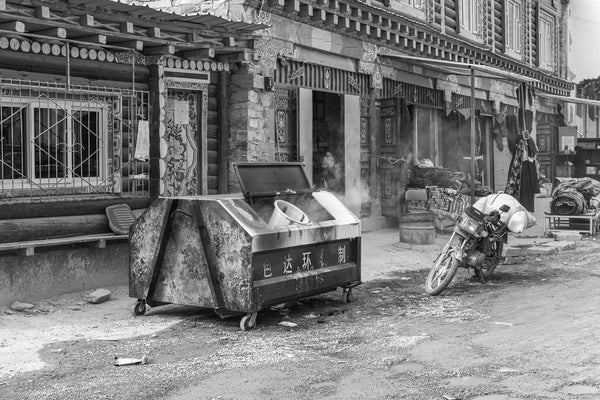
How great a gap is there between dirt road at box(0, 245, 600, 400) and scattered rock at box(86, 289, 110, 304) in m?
0.13

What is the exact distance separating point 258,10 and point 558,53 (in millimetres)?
19866

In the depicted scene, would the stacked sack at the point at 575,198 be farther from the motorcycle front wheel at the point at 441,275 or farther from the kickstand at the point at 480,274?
the motorcycle front wheel at the point at 441,275

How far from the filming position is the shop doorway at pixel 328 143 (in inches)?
607

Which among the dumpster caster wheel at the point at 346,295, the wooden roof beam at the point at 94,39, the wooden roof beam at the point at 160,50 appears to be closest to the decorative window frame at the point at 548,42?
the wooden roof beam at the point at 160,50

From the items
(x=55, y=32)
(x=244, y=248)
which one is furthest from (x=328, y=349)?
(x=55, y=32)

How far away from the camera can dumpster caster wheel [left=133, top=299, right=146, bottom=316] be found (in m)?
A: 8.48

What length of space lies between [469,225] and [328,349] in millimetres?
3903

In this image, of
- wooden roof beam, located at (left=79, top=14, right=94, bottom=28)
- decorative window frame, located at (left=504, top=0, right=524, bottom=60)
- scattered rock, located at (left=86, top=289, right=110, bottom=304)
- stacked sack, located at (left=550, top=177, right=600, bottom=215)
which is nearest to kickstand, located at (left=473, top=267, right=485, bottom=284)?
scattered rock, located at (left=86, top=289, right=110, bottom=304)

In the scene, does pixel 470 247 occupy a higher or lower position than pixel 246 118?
lower

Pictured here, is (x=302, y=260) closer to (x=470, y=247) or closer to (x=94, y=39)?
(x=470, y=247)

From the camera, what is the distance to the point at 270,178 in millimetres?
8828

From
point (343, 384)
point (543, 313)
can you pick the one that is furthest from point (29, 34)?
point (543, 313)

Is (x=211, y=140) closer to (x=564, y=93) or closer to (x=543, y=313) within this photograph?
(x=543, y=313)

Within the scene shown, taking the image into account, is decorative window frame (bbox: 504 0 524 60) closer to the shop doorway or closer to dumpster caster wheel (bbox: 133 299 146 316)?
the shop doorway
